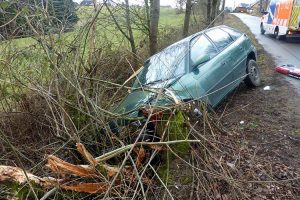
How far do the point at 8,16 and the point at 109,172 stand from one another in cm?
380

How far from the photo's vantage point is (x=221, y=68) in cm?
714

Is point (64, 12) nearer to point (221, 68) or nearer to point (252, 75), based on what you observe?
point (221, 68)

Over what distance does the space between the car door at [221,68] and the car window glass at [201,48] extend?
0.16 metres

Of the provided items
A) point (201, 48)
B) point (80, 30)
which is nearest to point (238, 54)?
point (201, 48)

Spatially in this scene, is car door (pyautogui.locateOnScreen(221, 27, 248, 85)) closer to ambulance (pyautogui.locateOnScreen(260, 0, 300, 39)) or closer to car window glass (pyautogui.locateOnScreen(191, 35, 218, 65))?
car window glass (pyautogui.locateOnScreen(191, 35, 218, 65))

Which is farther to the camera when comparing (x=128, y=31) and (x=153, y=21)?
(x=128, y=31)

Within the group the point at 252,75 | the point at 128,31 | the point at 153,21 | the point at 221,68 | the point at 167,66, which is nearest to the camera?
the point at 167,66

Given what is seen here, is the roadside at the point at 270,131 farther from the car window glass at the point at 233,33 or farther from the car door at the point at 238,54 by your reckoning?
the car window glass at the point at 233,33

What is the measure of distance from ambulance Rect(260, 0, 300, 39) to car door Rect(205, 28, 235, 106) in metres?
9.45

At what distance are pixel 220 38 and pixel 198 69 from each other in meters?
1.78

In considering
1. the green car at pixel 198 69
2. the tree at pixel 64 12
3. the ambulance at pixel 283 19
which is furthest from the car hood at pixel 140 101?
the ambulance at pixel 283 19

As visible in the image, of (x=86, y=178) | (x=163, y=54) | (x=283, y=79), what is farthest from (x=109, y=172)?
(x=283, y=79)

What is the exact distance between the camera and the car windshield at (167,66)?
21.4ft

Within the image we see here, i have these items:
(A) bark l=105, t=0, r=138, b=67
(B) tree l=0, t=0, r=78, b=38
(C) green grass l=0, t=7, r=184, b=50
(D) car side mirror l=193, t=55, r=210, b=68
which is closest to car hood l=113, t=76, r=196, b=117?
(D) car side mirror l=193, t=55, r=210, b=68
